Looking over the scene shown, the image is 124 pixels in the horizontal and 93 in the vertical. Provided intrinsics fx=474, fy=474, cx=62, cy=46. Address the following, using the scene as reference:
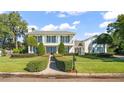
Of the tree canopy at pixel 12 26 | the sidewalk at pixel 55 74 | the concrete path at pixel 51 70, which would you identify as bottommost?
the sidewalk at pixel 55 74

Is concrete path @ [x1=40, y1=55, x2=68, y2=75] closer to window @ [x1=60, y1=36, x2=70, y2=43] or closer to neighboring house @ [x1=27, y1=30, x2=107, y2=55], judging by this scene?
neighboring house @ [x1=27, y1=30, x2=107, y2=55]

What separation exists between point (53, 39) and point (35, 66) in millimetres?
809

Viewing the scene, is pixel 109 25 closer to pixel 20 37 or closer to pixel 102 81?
pixel 102 81

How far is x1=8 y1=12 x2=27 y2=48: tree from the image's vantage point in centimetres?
1129

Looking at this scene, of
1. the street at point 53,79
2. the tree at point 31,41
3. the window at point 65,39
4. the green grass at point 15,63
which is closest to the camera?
the street at point 53,79

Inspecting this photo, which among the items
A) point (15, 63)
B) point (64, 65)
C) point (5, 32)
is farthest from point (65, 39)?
point (5, 32)

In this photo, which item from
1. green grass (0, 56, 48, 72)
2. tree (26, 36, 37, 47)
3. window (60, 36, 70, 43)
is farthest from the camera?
window (60, 36, 70, 43)

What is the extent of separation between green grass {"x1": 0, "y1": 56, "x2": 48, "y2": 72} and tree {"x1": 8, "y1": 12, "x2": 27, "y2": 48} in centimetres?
37

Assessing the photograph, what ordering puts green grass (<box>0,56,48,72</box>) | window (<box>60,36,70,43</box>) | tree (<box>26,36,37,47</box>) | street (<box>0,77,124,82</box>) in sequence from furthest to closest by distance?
window (<box>60,36,70,43</box>), tree (<box>26,36,37,47</box>), green grass (<box>0,56,48,72</box>), street (<box>0,77,124,82</box>)

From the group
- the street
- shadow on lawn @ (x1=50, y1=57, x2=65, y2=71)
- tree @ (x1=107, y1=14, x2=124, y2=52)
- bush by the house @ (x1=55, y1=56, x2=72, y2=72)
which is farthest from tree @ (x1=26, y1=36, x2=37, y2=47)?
tree @ (x1=107, y1=14, x2=124, y2=52)

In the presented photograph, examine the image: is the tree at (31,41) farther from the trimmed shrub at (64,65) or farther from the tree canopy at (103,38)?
the tree canopy at (103,38)

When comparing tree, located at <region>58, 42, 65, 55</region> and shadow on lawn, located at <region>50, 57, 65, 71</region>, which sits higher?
tree, located at <region>58, 42, 65, 55</region>

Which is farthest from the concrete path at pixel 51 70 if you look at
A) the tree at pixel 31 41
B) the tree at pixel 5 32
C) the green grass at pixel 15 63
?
the tree at pixel 5 32

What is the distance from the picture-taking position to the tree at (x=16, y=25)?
11.3 metres
